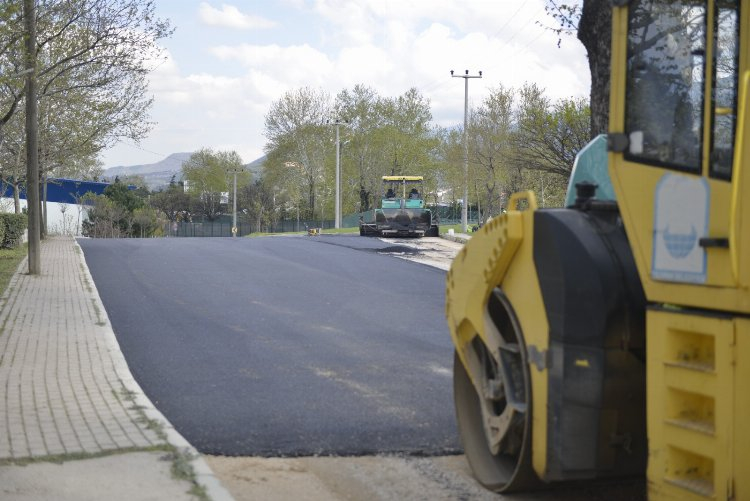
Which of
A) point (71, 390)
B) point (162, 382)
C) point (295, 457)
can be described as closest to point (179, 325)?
point (162, 382)

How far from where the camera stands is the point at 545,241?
4.72 metres

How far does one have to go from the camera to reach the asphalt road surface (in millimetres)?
7328

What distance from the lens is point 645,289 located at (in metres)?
4.18

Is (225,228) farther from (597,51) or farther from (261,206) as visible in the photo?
(597,51)

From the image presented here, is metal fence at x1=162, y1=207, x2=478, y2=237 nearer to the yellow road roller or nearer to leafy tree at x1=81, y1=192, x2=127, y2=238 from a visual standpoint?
leafy tree at x1=81, y1=192, x2=127, y2=238

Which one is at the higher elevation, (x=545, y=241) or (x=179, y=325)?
(x=545, y=241)

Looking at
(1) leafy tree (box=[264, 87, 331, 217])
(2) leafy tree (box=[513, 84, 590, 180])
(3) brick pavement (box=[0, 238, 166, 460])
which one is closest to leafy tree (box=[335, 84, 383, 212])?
(1) leafy tree (box=[264, 87, 331, 217])

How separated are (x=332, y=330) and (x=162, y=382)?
12.4 feet

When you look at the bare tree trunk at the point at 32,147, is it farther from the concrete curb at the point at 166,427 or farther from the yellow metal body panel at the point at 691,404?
the yellow metal body panel at the point at 691,404

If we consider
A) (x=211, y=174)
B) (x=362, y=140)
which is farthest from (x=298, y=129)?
(x=211, y=174)

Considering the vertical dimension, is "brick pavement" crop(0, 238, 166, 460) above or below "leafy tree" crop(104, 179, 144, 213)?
below

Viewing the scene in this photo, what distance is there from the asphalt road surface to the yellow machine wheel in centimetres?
77

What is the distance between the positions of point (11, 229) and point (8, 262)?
6.72m

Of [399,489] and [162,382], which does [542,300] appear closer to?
[399,489]
